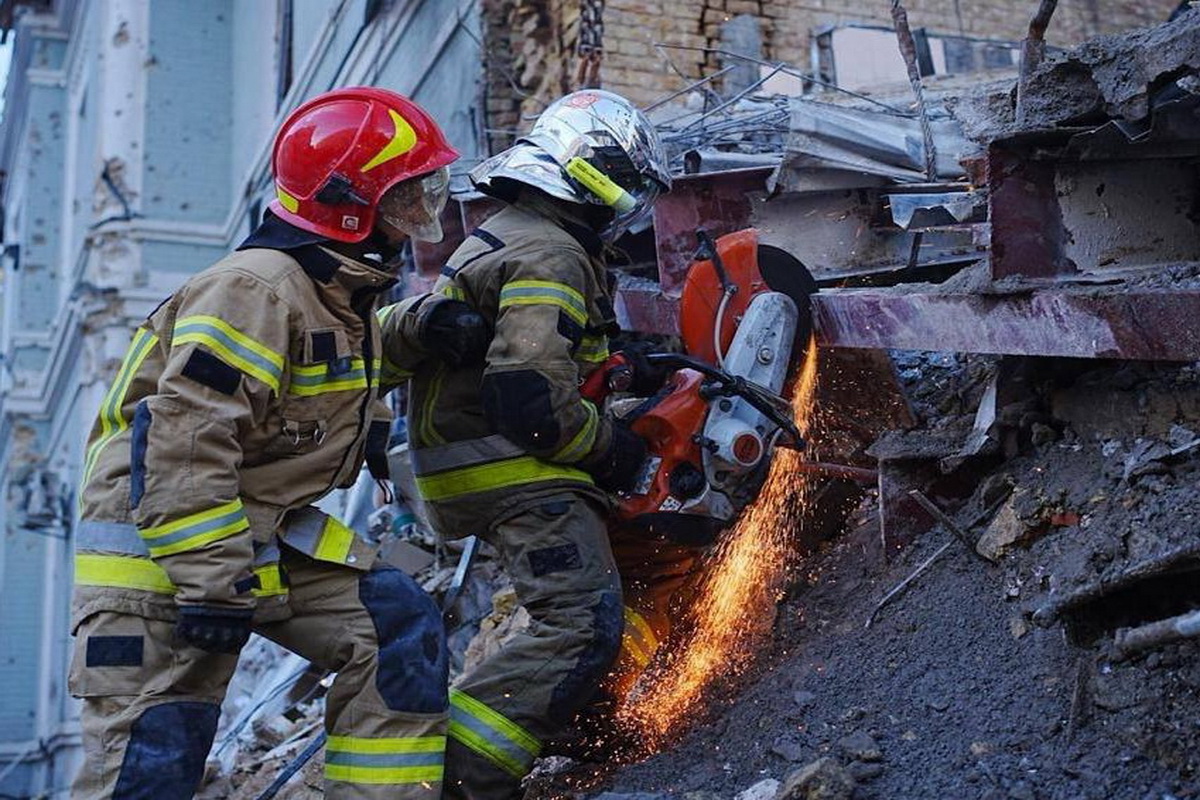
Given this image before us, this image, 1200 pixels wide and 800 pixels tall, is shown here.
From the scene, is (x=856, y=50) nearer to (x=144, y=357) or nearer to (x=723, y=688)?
(x=723, y=688)

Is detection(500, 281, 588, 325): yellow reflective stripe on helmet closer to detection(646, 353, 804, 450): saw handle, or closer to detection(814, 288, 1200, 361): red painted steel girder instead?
detection(646, 353, 804, 450): saw handle

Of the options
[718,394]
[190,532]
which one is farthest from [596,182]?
[190,532]

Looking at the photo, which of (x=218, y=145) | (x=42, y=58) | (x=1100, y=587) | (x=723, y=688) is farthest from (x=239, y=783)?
(x=42, y=58)

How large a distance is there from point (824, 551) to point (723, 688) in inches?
24.7

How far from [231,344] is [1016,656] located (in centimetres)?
208

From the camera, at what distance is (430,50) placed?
9.21 meters

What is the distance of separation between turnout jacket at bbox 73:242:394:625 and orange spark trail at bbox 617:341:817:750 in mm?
1163

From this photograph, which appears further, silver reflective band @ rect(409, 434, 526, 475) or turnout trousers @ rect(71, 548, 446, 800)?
silver reflective band @ rect(409, 434, 526, 475)

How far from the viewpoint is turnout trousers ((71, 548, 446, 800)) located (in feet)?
10.4

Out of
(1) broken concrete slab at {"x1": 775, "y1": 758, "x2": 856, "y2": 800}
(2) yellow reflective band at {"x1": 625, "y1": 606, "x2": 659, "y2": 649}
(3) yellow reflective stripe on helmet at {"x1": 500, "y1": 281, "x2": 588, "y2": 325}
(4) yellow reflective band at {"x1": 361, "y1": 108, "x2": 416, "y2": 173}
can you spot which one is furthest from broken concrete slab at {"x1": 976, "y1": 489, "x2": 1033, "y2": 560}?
(4) yellow reflective band at {"x1": 361, "y1": 108, "x2": 416, "y2": 173}

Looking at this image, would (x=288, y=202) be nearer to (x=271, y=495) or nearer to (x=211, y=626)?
(x=271, y=495)

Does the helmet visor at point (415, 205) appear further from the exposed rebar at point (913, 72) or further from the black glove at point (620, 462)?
the exposed rebar at point (913, 72)

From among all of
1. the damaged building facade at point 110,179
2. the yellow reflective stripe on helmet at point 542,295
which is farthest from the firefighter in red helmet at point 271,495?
the damaged building facade at point 110,179

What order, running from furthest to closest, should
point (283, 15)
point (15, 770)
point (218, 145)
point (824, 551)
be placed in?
point (15, 770) → point (218, 145) → point (283, 15) → point (824, 551)
